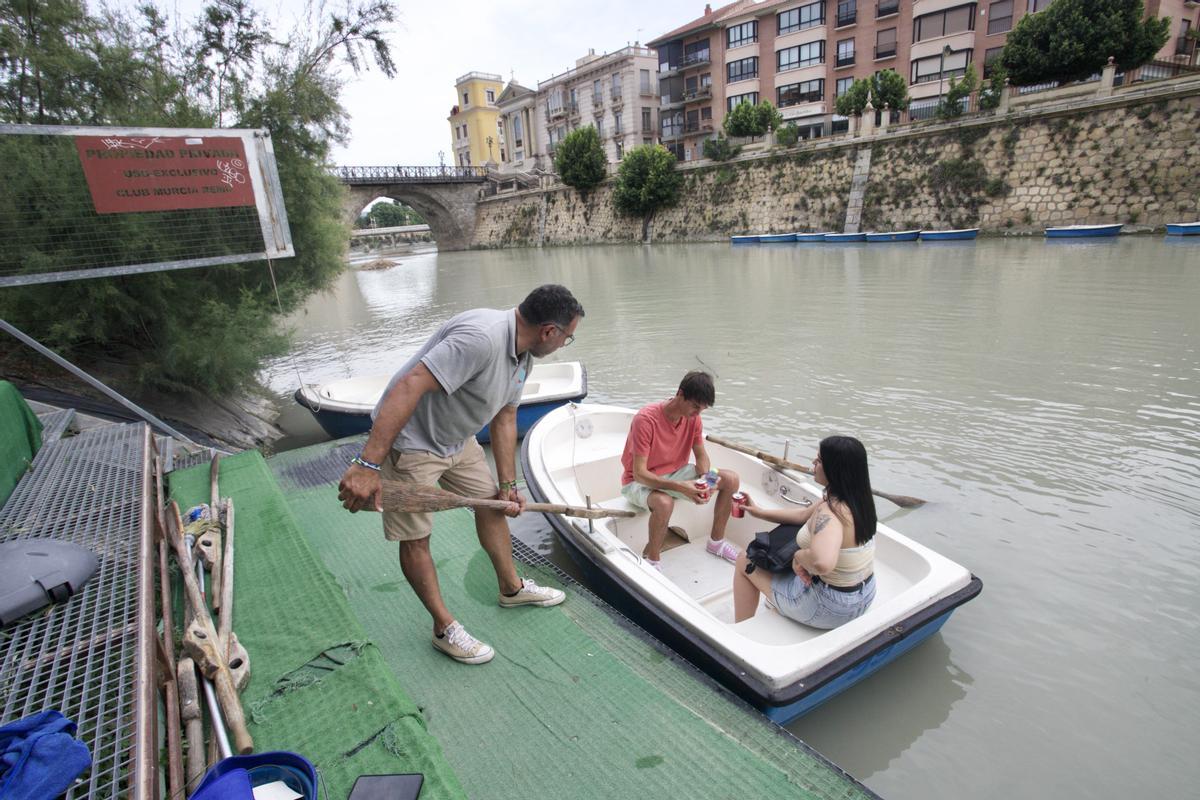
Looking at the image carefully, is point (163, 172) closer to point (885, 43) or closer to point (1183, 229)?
point (1183, 229)

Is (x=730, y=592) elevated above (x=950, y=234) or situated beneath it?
situated beneath

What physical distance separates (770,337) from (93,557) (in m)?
9.17

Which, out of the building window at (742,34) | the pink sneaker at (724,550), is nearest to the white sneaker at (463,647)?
the pink sneaker at (724,550)

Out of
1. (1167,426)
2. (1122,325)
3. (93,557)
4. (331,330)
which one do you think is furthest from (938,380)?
(331,330)

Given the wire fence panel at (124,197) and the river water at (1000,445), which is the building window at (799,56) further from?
the wire fence panel at (124,197)

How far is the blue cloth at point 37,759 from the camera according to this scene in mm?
1268

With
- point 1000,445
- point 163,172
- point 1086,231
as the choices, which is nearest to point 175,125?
point 163,172

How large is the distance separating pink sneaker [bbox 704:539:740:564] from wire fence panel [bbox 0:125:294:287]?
4118 millimetres

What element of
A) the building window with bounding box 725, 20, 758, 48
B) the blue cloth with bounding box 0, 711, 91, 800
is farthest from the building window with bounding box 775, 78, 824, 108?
the blue cloth with bounding box 0, 711, 91, 800

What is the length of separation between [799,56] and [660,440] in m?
38.5

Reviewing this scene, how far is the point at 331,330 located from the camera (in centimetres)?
1463

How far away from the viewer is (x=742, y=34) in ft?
121

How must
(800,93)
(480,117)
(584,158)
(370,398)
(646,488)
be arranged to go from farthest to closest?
(480,117)
(584,158)
(800,93)
(370,398)
(646,488)

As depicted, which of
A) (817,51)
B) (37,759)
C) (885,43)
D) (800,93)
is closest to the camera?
(37,759)
